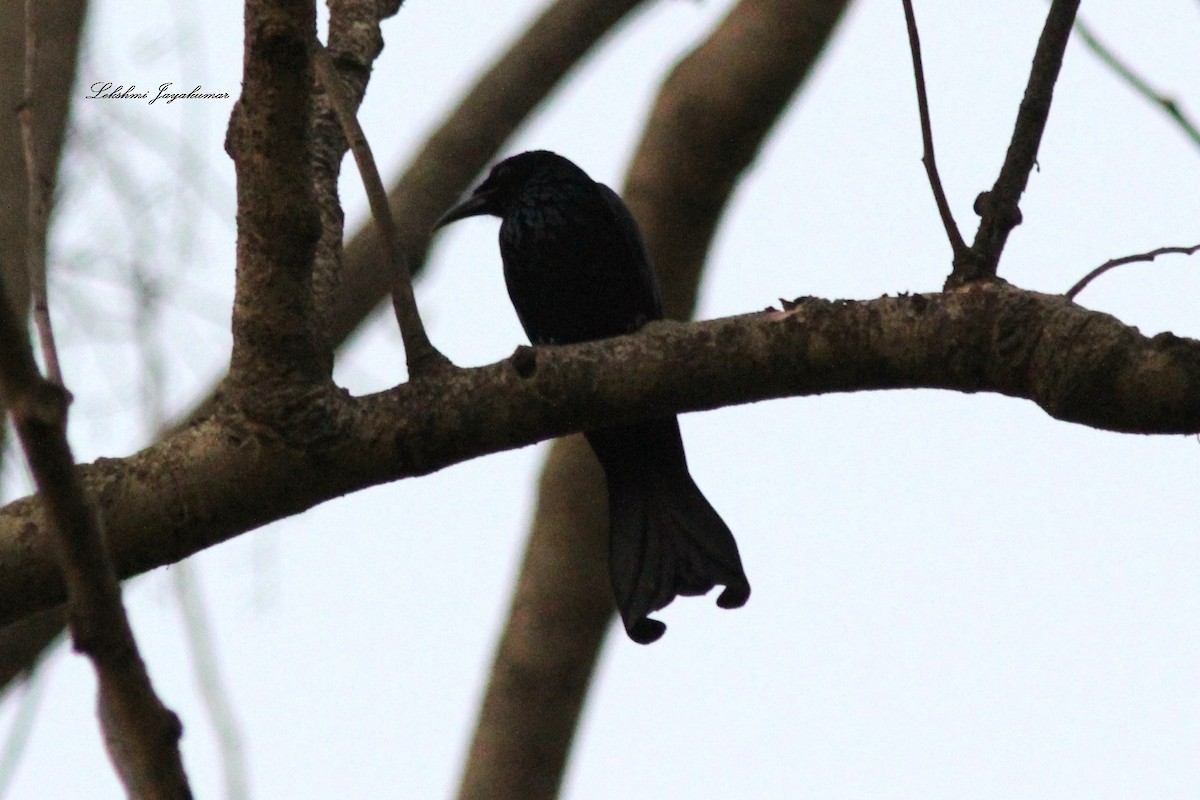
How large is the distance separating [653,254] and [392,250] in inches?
84.1

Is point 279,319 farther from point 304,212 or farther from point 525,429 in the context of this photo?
point 525,429

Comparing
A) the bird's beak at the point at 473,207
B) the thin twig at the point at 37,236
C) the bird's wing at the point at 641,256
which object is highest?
the bird's beak at the point at 473,207

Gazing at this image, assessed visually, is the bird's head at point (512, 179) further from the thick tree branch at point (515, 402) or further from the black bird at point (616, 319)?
the thick tree branch at point (515, 402)

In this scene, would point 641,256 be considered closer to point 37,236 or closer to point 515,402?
point 515,402

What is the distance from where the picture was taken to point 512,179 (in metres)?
5.00

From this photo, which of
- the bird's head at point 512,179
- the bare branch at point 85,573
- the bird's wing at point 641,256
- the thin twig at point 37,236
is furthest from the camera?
the bird's head at point 512,179

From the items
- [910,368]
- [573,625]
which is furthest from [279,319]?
[573,625]

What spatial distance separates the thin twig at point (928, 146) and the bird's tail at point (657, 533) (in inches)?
49.0

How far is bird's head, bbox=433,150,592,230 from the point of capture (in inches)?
193

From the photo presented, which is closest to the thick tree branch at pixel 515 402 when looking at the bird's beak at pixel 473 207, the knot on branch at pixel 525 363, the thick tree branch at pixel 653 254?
the knot on branch at pixel 525 363

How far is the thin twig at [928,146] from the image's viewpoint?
230cm

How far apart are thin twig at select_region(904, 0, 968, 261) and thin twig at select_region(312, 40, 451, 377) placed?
797 mm

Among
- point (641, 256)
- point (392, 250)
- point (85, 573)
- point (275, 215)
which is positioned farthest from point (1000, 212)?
point (641, 256)

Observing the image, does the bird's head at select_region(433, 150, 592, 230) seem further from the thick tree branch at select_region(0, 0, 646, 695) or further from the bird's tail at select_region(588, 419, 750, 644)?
the bird's tail at select_region(588, 419, 750, 644)
